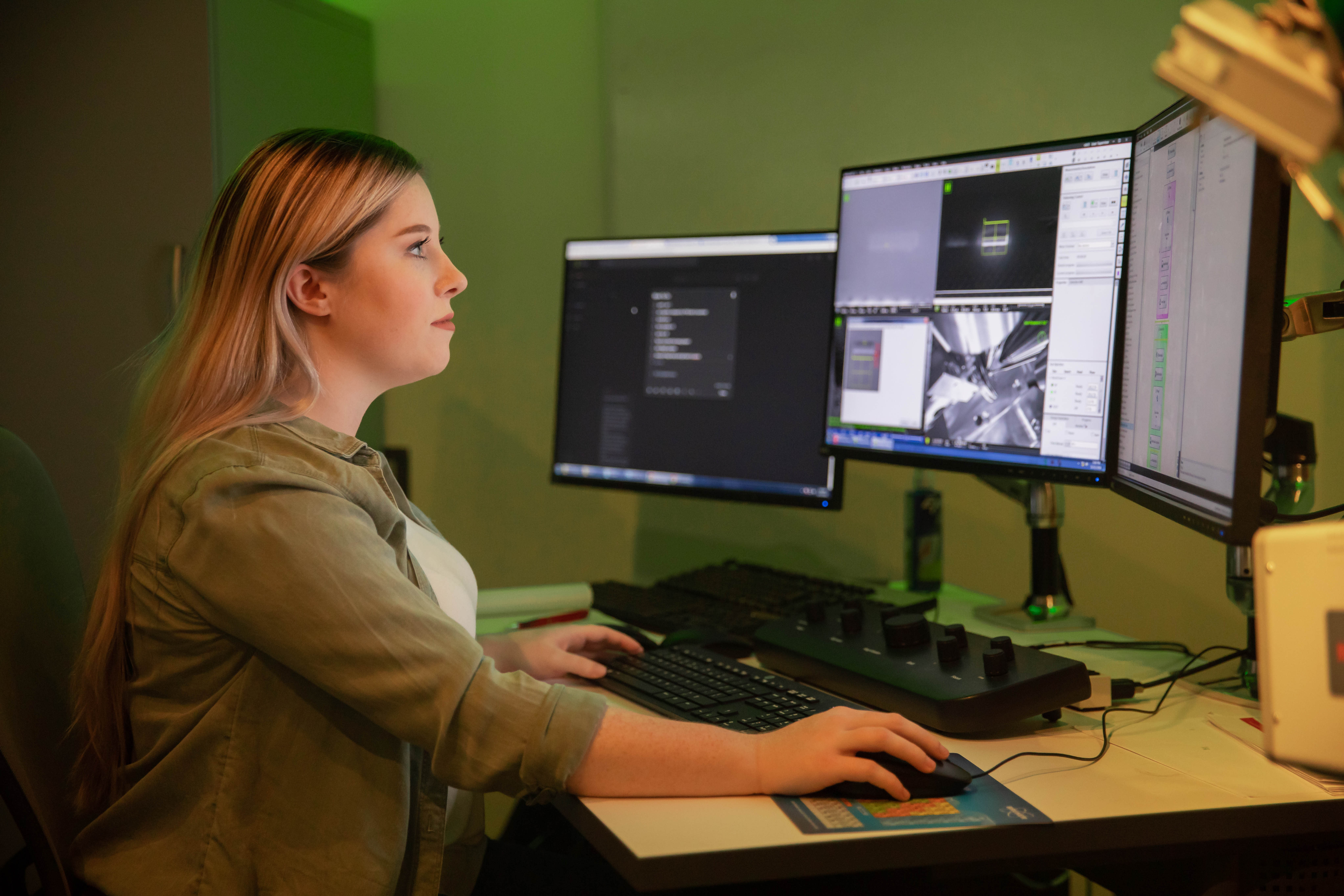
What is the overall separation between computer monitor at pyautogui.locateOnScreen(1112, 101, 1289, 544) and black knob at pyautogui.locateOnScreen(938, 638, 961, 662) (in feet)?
0.79

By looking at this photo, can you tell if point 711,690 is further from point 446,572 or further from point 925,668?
point 446,572

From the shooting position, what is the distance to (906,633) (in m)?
1.01

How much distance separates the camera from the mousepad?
27.8 inches

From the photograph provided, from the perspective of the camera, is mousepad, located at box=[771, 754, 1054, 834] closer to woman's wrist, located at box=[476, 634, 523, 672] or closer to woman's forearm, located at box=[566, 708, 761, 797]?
woman's forearm, located at box=[566, 708, 761, 797]

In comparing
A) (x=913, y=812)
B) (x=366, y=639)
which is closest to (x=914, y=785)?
(x=913, y=812)

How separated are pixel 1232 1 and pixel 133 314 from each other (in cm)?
200

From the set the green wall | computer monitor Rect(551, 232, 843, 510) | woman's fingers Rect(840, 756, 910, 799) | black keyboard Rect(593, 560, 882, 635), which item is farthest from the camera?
the green wall

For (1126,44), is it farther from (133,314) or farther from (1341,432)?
(133,314)

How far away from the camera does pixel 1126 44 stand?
164 cm

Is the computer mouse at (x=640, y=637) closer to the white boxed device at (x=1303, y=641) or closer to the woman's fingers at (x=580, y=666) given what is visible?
the woman's fingers at (x=580, y=666)

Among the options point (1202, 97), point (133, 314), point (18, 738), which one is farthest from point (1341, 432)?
point (133, 314)

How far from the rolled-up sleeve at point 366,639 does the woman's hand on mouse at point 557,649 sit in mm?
320

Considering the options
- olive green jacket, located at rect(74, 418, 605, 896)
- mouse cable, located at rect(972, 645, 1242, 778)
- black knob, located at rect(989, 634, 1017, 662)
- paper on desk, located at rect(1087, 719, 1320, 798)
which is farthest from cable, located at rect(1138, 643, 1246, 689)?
olive green jacket, located at rect(74, 418, 605, 896)

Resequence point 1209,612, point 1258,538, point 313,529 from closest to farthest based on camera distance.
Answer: point 1258,538 → point 313,529 → point 1209,612
